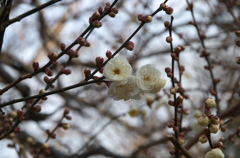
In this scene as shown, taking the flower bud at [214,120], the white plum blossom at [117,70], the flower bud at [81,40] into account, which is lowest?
the flower bud at [214,120]

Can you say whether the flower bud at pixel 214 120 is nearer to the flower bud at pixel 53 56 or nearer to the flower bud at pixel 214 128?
the flower bud at pixel 214 128

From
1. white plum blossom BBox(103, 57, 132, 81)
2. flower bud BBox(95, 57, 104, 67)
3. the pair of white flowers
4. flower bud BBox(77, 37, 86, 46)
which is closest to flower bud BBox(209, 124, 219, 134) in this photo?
the pair of white flowers

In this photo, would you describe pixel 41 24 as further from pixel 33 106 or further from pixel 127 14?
pixel 33 106

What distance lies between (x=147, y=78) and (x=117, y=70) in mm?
171

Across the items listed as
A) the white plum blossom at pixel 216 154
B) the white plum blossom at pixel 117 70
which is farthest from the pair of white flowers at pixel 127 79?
the white plum blossom at pixel 216 154

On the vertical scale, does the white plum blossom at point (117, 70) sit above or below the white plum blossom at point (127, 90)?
above

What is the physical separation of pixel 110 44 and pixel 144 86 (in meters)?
2.90

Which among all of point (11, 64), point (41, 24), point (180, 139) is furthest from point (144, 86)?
point (41, 24)

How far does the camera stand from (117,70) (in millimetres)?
1234

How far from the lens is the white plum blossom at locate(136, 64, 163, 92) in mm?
1289

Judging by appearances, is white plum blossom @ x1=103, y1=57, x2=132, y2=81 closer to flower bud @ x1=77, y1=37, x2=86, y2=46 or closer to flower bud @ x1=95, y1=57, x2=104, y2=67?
flower bud @ x1=95, y1=57, x2=104, y2=67

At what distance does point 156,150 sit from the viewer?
4.72 meters

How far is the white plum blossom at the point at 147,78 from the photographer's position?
50.8 inches

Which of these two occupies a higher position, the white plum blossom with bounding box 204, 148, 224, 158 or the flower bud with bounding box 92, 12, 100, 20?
the flower bud with bounding box 92, 12, 100, 20
